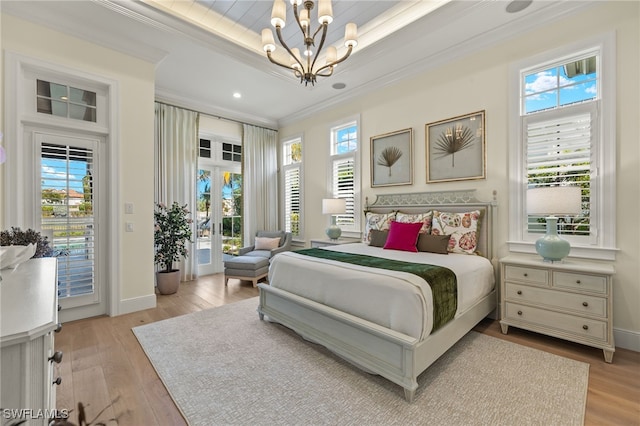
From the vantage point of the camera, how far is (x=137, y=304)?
350 centimetres

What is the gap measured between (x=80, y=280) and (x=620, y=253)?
549 centimetres

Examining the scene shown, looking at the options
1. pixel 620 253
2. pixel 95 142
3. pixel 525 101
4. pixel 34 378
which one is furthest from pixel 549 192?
pixel 95 142

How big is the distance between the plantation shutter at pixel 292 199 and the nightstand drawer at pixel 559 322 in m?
3.98

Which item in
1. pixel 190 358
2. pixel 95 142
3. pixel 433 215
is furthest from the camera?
pixel 433 215

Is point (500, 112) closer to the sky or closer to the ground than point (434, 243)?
closer to the sky

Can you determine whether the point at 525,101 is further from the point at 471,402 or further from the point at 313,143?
the point at 313,143

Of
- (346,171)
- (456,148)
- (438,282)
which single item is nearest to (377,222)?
(346,171)

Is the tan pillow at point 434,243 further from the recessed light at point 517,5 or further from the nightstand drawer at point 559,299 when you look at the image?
the recessed light at point 517,5

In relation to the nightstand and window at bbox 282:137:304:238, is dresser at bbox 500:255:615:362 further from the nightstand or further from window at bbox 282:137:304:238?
window at bbox 282:137:304:238

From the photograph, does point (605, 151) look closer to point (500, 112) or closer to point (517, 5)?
point (500, 112)

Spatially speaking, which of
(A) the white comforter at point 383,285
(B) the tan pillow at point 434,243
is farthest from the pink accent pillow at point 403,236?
(A) the white comforter at point 383,285

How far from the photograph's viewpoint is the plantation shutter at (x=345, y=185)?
488cm

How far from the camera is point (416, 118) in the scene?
4.01 meters

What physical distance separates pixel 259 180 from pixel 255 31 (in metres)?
2.89
